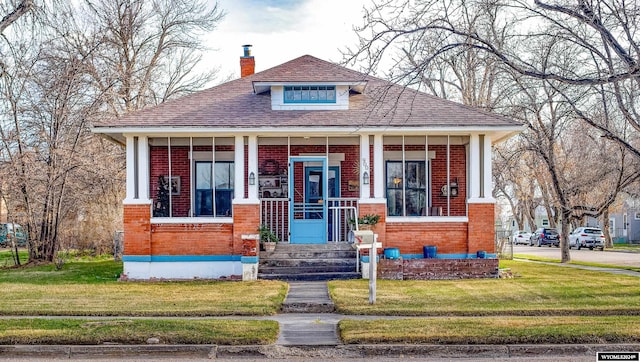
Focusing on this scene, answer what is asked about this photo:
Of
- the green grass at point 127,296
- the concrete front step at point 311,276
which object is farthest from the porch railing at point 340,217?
the green grass at point 127,296

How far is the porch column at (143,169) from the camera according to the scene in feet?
55.2

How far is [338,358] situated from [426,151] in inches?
378

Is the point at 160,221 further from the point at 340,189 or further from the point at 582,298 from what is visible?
the point at 582,298

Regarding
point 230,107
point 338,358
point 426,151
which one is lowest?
point 338,358

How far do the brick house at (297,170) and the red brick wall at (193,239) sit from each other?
0.03 meters

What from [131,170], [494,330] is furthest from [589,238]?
[494,330]

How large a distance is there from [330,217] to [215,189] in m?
3.44

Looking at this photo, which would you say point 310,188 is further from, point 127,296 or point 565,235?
point 565,235

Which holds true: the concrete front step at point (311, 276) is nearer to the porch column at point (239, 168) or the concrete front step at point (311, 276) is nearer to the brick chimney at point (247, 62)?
the porch column at point (239, 168)

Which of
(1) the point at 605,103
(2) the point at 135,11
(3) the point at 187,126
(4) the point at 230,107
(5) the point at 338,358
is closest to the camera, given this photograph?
(5) the point at 338,358

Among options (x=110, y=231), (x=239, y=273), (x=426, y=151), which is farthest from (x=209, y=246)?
(x=110, y=231)

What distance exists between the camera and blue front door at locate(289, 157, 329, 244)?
17969 millimetres

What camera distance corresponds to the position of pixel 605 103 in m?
19.4

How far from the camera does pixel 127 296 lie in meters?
13.1
